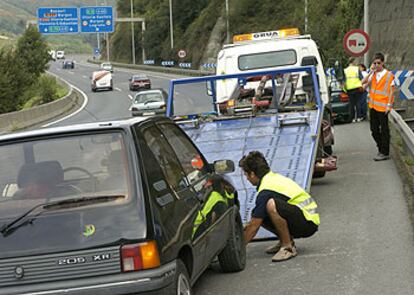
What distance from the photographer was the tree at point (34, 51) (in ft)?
206

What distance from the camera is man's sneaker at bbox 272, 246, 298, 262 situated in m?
7.53

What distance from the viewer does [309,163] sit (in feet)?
32.3

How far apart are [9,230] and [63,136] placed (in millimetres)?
804

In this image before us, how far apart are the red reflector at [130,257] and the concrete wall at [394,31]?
30.7m

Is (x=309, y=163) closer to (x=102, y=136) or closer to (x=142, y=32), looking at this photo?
(x=102, y=136)

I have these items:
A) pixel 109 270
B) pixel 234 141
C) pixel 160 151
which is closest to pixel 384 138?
pixel 234 141

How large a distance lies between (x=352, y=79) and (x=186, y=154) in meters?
16.1

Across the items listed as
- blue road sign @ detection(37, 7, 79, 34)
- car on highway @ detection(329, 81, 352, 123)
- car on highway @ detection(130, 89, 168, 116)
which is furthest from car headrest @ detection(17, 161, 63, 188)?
blue road sign @ detection(37, 7, 79, 34)

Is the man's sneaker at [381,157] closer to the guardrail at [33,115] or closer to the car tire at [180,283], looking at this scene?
the car tire at [180,283]

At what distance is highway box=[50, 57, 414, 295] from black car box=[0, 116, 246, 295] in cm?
113

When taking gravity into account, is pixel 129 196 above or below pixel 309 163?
above

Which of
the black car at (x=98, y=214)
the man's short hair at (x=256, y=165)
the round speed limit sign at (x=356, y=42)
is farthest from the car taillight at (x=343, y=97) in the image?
the black car at (x=98, y=214)

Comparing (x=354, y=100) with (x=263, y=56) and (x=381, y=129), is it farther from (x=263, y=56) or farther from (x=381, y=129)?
(x=381, y=129)

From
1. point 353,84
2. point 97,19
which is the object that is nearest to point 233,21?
point 97,19
